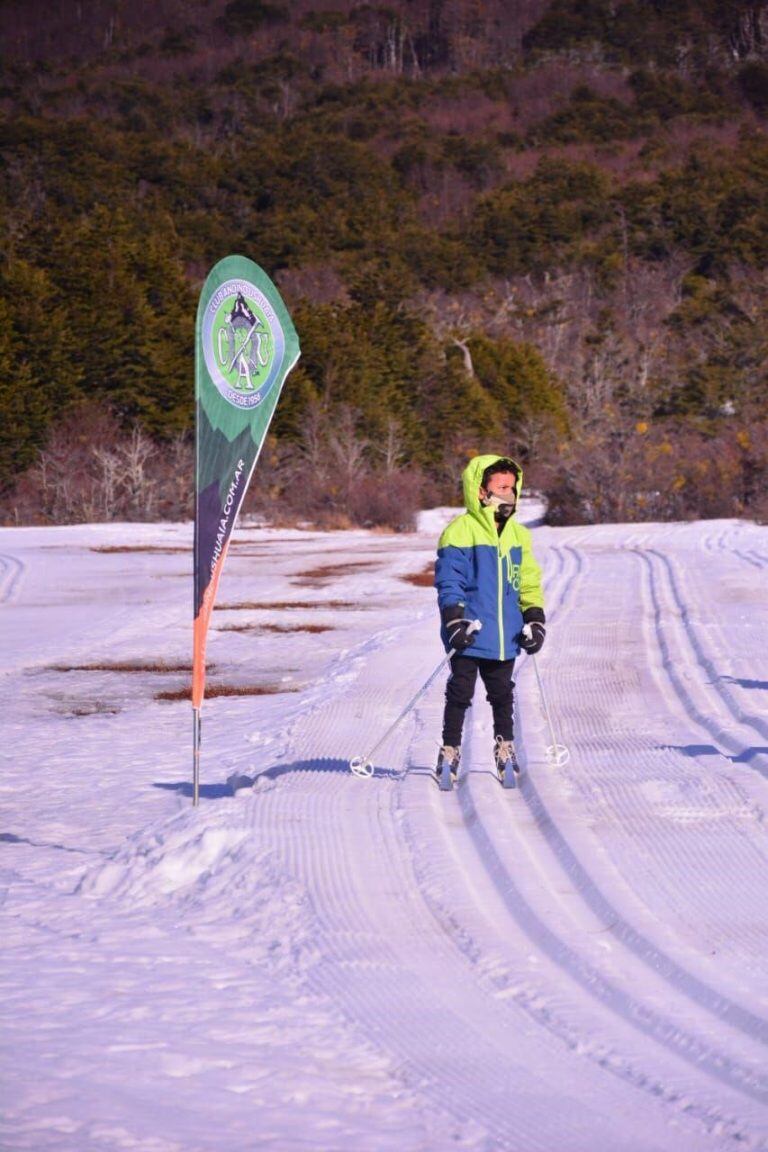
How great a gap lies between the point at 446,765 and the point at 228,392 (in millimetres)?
2041

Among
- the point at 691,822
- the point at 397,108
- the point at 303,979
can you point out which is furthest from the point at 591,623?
the point at 397,108

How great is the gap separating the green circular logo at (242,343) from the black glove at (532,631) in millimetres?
1602

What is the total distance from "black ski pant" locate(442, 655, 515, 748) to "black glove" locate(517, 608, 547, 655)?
20 centimetres

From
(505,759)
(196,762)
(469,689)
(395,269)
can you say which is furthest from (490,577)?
(395,269)

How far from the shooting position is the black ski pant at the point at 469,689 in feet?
23.6

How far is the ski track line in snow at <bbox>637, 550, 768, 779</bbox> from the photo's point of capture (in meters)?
8.21

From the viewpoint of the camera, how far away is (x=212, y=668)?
1191 centimetres

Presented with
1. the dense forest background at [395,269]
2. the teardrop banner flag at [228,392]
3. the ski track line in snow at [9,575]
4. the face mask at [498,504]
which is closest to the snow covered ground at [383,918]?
the teardrop banner flag at [228,392]

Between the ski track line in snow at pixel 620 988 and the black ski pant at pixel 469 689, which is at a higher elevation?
the black ski pant at pixel 469 689

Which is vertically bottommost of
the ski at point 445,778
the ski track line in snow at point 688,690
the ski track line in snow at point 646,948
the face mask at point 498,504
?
the ski track line in snow at point 646,948

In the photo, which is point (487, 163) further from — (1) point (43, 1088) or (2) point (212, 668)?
(1) point (43, 1088)

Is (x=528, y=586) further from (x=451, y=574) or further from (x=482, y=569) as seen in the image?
(x=451, y=574)

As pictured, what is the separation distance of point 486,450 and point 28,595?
3698 centimetres

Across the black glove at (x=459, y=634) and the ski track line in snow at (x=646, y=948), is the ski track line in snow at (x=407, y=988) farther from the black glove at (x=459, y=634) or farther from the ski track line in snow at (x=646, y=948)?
the black glove at (x=459, y=634)
